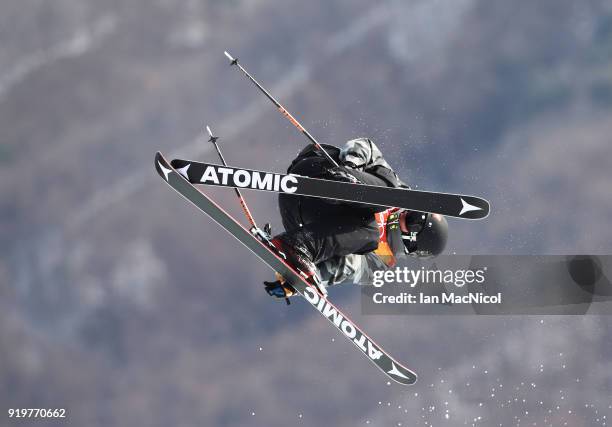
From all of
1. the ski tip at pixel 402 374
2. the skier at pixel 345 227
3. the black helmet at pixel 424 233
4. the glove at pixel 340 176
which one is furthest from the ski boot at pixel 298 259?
the ski tip at pixel 402 374

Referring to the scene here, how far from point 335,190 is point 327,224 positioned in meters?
0.66

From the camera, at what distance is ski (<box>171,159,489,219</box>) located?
28.4ft

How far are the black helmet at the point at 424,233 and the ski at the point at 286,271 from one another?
114 cm

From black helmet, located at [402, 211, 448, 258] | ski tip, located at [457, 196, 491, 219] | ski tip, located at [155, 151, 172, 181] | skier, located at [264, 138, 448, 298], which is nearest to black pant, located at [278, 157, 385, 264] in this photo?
skier, located at [264, 138, 448, 298]

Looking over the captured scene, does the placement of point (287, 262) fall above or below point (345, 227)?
below

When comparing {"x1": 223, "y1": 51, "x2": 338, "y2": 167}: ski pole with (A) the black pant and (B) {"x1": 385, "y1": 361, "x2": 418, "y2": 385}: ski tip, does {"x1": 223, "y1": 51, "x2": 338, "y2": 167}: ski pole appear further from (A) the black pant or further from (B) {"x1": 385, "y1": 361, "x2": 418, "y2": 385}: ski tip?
Result: (B) {"x1": 385, "y1": 361, "x2": 418, "y2": 385}: ski tip

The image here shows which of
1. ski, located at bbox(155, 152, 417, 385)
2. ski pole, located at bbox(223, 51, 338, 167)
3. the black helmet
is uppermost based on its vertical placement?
ski pole, located at bbox(223, 51, 338, 167)

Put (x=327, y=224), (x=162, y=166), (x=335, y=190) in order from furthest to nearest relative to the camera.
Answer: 1. (x=327, y=224)
2. (x=335, y=190)
3. (x=162, y=166)

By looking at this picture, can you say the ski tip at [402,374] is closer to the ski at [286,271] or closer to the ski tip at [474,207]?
the ski at [286,271]

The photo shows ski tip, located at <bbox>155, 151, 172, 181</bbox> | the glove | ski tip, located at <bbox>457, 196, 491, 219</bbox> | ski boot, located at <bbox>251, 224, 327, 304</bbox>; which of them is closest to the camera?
ski tip, located at <bbox>155, 151, 172, 181</bbox>

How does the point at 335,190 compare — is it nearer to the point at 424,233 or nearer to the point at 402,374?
the point at 424,233

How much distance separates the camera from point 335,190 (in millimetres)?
8828

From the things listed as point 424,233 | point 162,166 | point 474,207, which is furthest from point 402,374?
point 162,166

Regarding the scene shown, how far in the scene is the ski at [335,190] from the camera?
866cm
